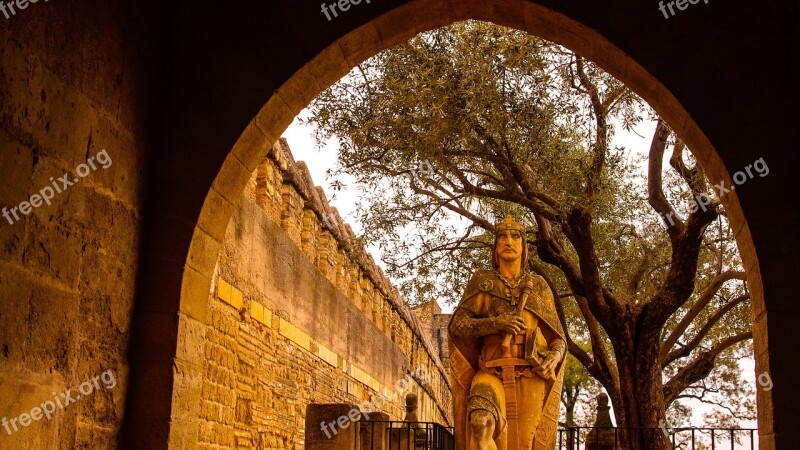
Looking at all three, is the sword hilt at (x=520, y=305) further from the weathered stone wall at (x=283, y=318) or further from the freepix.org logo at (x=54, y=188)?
the freepix.org logo at (x=54, y=188)

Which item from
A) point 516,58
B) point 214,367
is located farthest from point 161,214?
point 516,58

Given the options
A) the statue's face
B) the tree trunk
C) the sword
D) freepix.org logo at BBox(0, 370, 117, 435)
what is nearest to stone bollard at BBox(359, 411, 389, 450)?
the sword

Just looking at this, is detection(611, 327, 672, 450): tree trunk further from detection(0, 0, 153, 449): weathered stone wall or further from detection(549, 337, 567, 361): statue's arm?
detection(0, 0, 153, 449): weathered stone wall

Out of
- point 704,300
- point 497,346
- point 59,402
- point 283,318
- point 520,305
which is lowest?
point 59,402

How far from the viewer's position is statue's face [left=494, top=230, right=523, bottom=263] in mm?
7137

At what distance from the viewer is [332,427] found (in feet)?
25.8

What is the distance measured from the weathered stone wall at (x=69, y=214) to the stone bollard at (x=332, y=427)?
3.82 m

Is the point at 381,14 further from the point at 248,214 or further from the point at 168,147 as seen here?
the point at 248,214

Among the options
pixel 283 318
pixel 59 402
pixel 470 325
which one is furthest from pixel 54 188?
pixel 283 318

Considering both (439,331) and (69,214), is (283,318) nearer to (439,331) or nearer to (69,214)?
(69,214)

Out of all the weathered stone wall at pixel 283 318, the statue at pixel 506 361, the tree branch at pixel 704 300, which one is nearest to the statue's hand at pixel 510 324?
the statue at pixel 506 361

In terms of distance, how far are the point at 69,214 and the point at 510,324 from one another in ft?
12.2

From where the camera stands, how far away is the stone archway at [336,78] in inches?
167

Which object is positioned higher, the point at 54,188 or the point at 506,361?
the point at 54,188
